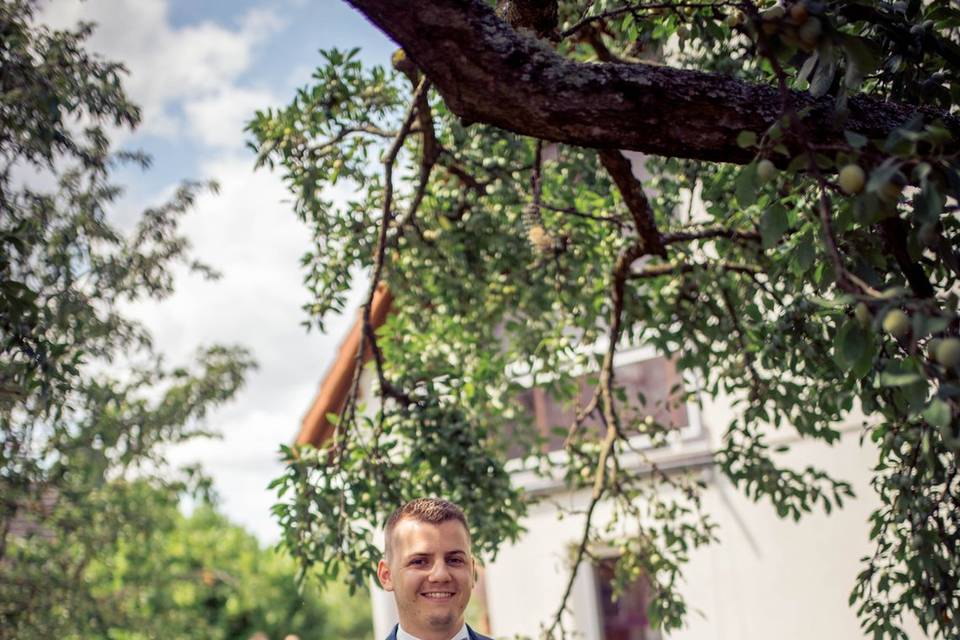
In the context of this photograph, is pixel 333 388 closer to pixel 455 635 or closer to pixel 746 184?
pixel 455 635

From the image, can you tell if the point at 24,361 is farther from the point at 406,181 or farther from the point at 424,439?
the point at 406,181

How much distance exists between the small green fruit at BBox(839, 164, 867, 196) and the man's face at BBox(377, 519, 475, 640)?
1.41m

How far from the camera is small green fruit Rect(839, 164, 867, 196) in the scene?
6.86ft

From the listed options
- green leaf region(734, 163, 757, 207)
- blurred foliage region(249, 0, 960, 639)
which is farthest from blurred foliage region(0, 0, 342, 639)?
green leaf region(734, 163, 757, 207)

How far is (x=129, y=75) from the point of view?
19.6ft

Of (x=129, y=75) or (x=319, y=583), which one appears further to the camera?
(x=129, y=75)

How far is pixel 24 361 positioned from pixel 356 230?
6.98 ft

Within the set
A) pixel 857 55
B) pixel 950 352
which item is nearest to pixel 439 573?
pixel 950 352

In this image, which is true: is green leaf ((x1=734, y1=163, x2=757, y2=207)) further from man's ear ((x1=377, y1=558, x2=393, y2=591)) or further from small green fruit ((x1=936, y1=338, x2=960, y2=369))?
man's ear ((x1=377, y1=558, x2=393, y2=591))

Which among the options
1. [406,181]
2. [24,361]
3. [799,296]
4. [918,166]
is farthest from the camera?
[406,181]

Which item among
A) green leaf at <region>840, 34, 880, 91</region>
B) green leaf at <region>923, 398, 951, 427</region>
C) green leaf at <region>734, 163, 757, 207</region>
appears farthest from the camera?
green leaf at <region>734, 163, 757, 207</region>

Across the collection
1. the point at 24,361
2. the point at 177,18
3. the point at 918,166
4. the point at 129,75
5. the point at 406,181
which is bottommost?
the point at 918,166

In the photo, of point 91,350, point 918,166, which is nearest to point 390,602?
point 91,350

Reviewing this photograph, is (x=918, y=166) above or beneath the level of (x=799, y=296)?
beneath
